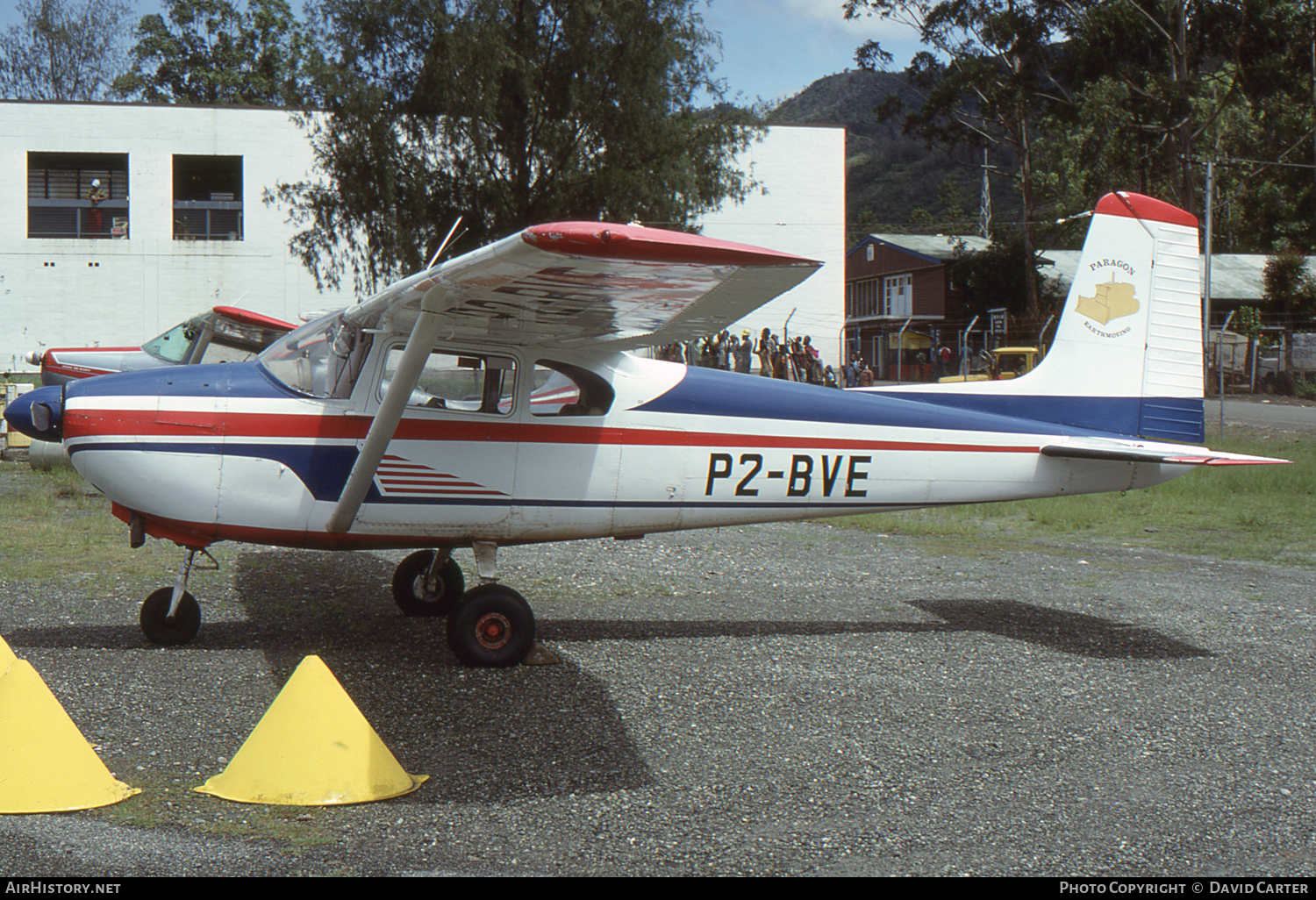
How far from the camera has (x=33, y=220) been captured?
124 ft

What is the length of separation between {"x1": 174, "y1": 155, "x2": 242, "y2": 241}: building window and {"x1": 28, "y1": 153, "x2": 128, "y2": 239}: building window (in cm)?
190

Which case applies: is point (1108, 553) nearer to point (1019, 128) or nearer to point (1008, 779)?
point (1008, 779)

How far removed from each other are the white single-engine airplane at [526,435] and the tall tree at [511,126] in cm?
1995

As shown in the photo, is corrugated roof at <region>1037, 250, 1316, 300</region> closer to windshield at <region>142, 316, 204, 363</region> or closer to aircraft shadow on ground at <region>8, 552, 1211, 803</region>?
windshield at <region>142, 316, 204, 363</region>

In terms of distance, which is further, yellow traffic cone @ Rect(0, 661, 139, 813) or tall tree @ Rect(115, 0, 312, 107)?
tall tree @ Rect(115, 0, 312, 107)

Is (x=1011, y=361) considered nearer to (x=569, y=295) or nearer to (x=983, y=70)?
(x=983, y=70)

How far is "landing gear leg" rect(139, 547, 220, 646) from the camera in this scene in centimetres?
616

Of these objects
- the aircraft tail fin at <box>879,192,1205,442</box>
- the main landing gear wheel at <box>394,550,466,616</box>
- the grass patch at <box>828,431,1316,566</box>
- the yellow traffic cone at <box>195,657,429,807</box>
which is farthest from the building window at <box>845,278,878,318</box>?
the yellow traffic cone at <box>195,657,429,807</box>

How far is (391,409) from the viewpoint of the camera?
549 cm

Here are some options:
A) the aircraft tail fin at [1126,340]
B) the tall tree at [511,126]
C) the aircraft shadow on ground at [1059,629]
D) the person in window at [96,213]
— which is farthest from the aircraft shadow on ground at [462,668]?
the person in window at [96,213]

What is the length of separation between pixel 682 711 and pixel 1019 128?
46350 mm

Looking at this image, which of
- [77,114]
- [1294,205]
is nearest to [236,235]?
[77,114]

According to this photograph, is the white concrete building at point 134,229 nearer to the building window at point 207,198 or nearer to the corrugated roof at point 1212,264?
the building window at point 207,198

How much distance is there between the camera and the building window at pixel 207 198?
1479 inches
